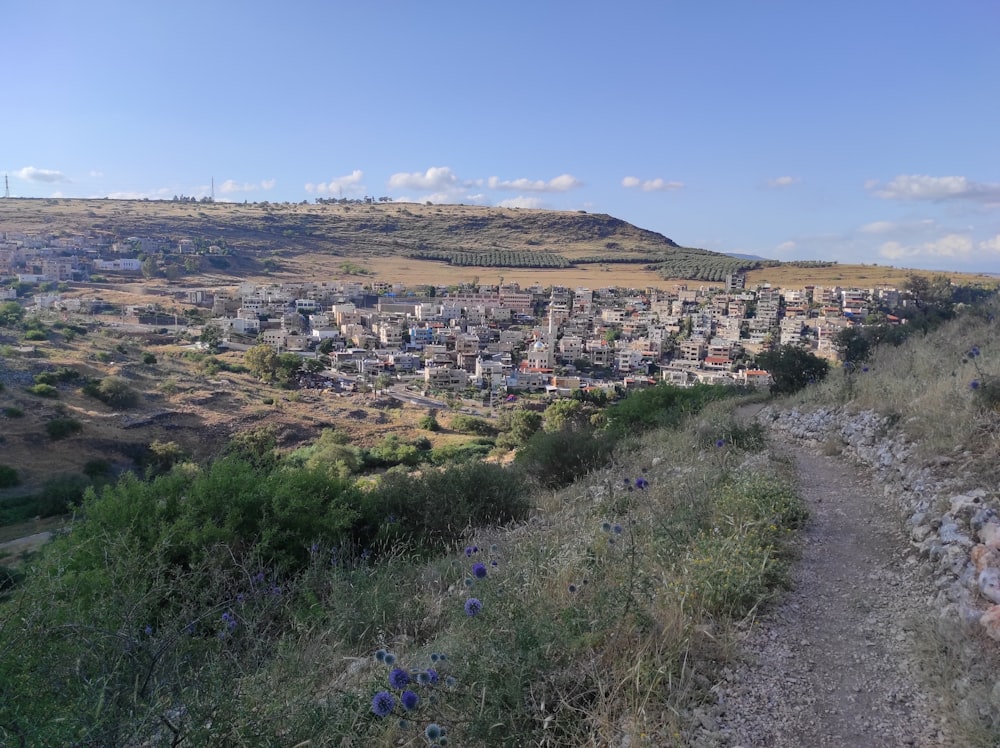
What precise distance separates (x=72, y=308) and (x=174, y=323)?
7.78m

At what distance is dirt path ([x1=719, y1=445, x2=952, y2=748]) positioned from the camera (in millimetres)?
2090

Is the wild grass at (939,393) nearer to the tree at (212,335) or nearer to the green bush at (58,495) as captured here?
the green bush at (58,495)

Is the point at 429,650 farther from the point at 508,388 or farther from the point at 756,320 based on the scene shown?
the point at 756,320

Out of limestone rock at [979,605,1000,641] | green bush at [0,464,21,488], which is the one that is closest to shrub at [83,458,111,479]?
green bush at [0,464,21,488]

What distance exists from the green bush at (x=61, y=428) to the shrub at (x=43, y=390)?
3743 mm

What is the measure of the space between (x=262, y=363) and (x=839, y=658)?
3478cm

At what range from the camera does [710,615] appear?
2.66 m

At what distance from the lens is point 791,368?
11375 millimetres

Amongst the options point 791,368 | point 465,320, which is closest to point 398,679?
point 791,368

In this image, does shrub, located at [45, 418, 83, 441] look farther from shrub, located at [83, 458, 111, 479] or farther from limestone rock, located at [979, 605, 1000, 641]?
limestone rock, located at [979, 605, 1000, 641]

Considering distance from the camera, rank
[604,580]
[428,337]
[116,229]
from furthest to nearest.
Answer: [116,229]
[428,337]
[604,580]

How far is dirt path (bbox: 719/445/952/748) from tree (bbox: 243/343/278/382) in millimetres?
32755

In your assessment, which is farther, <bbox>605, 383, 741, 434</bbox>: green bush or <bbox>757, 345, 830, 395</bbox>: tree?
<bbox>757, 345, 830, 395</bbox>: tree

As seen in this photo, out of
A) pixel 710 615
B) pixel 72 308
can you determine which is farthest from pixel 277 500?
pixel 72 308
